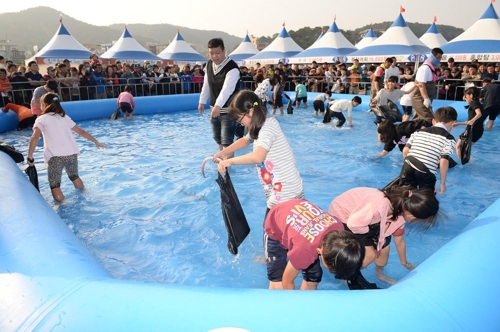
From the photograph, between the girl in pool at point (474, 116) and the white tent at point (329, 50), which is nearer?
the girl in pool at point (474, 116)

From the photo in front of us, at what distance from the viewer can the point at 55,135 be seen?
4344mm

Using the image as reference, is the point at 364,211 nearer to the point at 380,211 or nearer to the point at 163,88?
the point at 380,211

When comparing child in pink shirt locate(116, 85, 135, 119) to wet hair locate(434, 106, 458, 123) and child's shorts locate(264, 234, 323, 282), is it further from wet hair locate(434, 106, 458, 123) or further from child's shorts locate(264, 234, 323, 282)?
child's shorts locate(264, 234, 323, 282)

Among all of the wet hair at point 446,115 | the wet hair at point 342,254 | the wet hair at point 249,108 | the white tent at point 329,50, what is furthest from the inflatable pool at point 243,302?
the white tent at point 329,50

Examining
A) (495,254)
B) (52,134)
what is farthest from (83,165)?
(495,254)

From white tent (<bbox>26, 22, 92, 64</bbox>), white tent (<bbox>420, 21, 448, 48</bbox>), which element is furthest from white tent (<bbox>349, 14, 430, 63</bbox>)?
white tent (<bbox>26, 22, 92, 64</bbox>)

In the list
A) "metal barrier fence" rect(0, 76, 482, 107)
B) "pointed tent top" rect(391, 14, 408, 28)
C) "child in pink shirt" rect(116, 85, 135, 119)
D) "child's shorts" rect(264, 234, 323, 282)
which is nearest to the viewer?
"child's shorts" rect(264, 234, 323, 282)

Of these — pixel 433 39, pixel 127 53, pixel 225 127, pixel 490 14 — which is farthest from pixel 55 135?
pixel 433 39

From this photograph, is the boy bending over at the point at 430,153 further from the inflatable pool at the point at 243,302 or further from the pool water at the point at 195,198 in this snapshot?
the inflatable pool at the point at 243,302

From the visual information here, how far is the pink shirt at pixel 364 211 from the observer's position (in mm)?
2369

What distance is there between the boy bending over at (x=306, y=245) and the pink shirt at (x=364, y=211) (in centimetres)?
17

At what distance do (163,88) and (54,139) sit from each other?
10.9m

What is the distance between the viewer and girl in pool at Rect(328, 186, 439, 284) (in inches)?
94.3

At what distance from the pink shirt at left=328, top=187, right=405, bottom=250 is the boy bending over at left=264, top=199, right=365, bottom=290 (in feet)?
0.55
